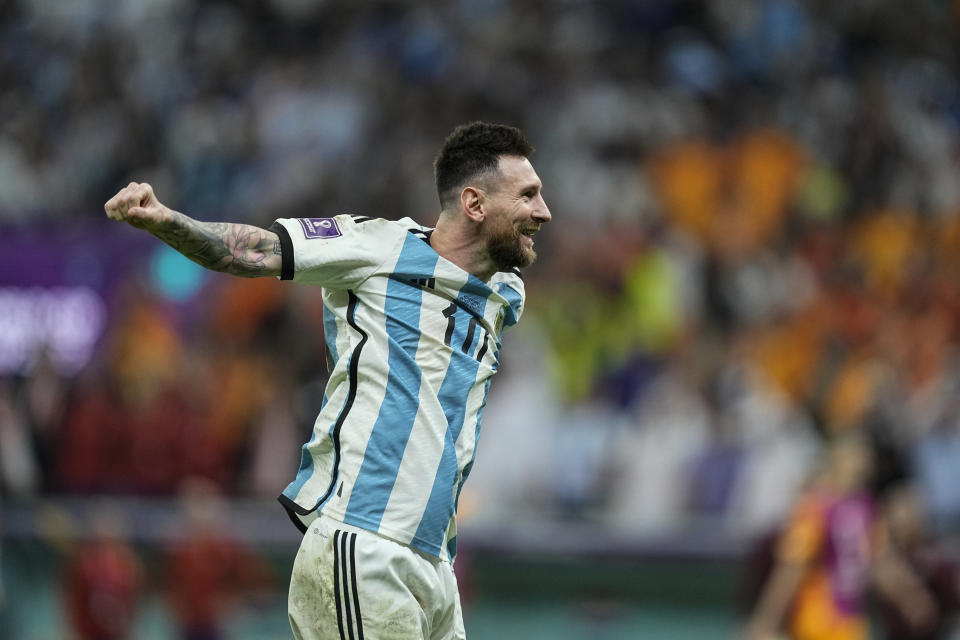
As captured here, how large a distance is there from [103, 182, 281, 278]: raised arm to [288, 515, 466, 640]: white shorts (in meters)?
0.75

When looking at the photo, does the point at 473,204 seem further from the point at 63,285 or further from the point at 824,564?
the point at 63,285

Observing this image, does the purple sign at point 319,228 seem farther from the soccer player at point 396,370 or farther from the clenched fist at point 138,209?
the clenched fist at point 138,209

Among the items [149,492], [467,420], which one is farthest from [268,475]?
[467,420]

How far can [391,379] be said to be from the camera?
4.55m

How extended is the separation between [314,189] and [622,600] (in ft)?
17.4

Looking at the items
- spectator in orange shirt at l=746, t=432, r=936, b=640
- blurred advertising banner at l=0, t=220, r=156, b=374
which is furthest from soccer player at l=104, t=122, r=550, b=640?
blurred advertising banner at l=0, t=220, r=156, b=374

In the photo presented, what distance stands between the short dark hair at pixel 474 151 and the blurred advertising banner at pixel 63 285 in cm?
1057

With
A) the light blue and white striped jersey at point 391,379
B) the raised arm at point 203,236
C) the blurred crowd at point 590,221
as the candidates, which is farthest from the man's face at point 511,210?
the blurred crowd at point 590,221

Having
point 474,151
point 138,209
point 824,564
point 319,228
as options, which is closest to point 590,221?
point 824,564

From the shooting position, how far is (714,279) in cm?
1319

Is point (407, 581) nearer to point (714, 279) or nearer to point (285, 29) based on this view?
point (714, 279)

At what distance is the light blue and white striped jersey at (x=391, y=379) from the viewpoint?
177 inches

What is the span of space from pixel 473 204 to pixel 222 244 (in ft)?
2.47

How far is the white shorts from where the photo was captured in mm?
4461
